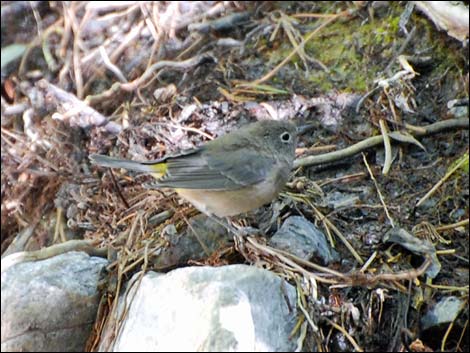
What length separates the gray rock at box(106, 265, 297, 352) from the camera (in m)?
3.27

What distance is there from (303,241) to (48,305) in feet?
4.59

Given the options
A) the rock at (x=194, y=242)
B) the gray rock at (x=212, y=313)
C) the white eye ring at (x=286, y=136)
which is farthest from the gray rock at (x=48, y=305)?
the white eye ring at (x=286, y=136)

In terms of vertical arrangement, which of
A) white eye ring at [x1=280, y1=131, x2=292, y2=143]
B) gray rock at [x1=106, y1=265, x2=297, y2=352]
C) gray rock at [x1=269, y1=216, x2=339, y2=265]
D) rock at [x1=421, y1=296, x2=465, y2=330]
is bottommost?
rock at [x1=421, y1=296, x2=465, y2=330]

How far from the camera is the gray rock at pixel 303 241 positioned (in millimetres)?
4094

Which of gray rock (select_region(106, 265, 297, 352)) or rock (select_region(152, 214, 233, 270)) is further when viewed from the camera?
rock (select_region(152, 214, 233, 270))

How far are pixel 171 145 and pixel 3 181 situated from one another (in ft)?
3.91

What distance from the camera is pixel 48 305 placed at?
363cm

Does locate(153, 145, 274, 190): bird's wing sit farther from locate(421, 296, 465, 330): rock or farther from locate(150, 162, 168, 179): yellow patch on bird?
locate(421, 296, 465, 330): rock

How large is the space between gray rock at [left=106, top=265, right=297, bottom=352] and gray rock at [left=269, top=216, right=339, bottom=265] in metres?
0.47

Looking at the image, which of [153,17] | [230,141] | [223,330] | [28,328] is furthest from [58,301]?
[153,17]

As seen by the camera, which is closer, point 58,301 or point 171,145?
point 58,301

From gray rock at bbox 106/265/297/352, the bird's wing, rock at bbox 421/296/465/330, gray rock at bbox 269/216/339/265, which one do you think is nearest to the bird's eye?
the bird's wing

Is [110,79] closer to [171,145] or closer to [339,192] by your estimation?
[171,145]

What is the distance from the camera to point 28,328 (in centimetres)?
355
